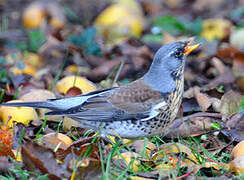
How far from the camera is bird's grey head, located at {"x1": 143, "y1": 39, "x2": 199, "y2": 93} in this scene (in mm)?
4574

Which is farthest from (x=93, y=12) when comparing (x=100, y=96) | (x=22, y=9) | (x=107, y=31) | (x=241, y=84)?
(x=100, y=96)

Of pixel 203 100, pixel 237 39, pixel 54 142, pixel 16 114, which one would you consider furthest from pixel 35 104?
pixel 237 39

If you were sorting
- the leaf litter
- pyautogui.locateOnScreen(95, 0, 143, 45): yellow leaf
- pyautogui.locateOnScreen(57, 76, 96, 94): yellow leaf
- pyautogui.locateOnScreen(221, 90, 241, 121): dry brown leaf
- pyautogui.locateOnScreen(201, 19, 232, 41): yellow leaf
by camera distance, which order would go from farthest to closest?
1. pyautogui.locateOnScreen(95, 0, 143, 45): yellow leaf
2. pyautogui.locateOnScreen(201, 19, 232, 41): yellow leaf
3. pyautogui.locateOnScreen(57, 76, 96, 94): yellow leaf
4. pyautogui.locateOnScreen(221, 90, 241, 121): dry brown leaf
5. the leaf litter

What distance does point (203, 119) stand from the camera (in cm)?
469

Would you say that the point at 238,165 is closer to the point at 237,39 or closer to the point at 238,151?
the point at 238,151

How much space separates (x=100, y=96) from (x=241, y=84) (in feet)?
7.54

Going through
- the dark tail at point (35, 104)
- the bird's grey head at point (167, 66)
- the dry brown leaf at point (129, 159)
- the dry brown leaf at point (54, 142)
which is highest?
the bird's grey head at point (167, 66)

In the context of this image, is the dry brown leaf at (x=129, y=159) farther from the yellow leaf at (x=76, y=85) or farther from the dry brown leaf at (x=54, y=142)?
the yellow leaf at (x=76, y=85)

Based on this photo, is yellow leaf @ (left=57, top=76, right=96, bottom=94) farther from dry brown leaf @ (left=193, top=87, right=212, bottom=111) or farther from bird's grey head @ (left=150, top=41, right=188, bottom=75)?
dry brown leaf @ (left=193, top=87, right=212, bottom=111)

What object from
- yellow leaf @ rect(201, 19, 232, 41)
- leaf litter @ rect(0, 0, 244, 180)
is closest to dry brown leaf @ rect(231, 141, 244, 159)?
leaf litter @ rect(0, 0, 244, 180)

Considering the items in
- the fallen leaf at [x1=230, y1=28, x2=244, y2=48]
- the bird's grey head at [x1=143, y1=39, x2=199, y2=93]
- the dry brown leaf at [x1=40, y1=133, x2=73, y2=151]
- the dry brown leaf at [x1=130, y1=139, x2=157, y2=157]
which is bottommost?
the dry brown leaf at [x1=130, y1=139, x2=157, y2=157]

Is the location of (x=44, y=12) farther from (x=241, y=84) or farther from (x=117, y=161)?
(x=117, y=161)

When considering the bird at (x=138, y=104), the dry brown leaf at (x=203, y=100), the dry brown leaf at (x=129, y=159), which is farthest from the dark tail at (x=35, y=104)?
the dry brown leaf at (x=203, y=100)

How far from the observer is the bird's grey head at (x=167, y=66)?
15.0 feet
